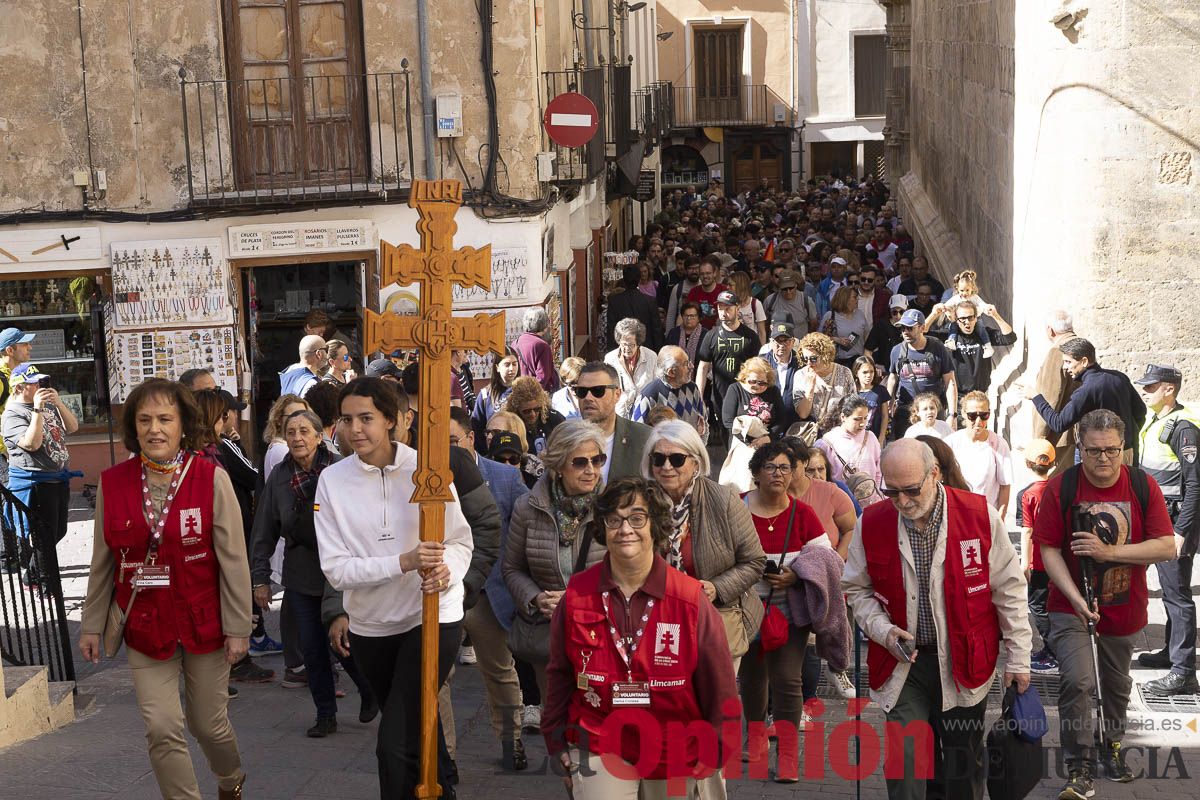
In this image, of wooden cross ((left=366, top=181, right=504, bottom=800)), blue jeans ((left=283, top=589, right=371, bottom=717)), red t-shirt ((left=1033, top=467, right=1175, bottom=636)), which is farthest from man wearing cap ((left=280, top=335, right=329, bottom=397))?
red t-shirt ((left=1033, top=467, right=1175, bottom=636))

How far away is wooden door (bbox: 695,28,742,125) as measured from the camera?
156 ft

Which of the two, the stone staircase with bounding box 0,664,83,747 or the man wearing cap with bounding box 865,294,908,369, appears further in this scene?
the man wearing cap with bounding box 865,294,908,369

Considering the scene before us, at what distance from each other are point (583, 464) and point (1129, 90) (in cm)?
728

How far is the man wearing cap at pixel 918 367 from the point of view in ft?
38.6

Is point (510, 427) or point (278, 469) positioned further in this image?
point (510, 427)

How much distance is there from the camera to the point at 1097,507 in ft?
20.6

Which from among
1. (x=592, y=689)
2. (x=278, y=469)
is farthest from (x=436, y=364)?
(x=278, y=469)

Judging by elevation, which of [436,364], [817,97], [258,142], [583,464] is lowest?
[583,464]

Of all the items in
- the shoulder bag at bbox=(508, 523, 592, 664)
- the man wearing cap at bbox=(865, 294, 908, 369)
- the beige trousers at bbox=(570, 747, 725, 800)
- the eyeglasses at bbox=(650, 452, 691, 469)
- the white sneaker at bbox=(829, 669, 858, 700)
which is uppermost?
the eyeglasses at bbox=(650, 452, 691, 469)

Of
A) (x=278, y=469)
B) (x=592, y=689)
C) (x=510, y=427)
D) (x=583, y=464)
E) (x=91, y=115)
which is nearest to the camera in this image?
(x=592, y=689)

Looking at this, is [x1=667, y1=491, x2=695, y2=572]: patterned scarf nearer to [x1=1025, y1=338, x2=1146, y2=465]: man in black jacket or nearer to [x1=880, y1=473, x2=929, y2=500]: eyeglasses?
[x1=880, y1=473, x2=929, y2=500]: eyeglasses

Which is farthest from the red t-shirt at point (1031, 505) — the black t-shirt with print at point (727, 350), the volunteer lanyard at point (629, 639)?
the black t-shirt with print at point (727, 350)

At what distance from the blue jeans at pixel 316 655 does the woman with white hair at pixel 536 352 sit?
15.0 ft

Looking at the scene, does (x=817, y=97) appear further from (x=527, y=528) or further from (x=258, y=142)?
(x=527, y=528)
